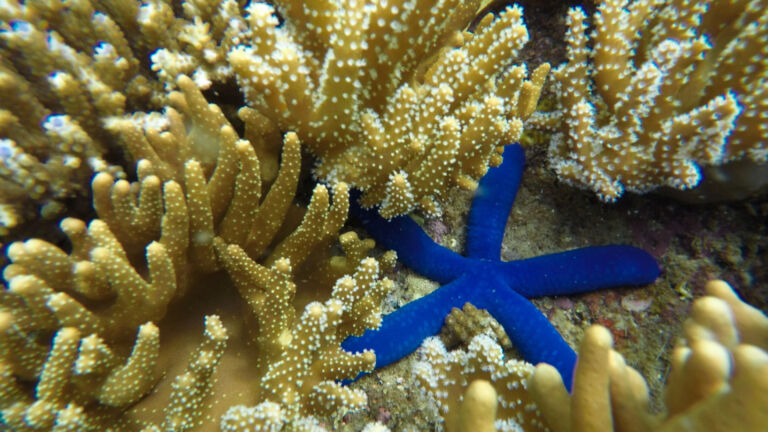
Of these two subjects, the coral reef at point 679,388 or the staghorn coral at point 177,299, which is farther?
the staghorn coral at point 177,299

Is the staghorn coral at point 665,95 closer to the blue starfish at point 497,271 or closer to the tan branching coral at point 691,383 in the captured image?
the blue starfish at point 497,271

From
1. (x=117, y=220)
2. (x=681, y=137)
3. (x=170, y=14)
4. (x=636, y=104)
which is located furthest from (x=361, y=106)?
(x=681, y=137)

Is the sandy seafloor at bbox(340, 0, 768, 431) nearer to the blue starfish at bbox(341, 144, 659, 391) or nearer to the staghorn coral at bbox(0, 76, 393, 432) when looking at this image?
the blue starfish at bbox(341, 144, 659, 391)

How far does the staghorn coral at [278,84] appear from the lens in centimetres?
185

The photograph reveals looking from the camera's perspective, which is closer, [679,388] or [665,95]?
[679,388]

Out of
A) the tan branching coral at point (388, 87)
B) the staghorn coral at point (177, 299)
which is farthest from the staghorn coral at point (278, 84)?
the staghorn coral at point (177, 299)

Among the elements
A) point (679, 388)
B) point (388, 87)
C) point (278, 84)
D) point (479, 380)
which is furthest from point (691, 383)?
point (278, 84)

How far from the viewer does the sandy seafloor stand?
2625 millimetres

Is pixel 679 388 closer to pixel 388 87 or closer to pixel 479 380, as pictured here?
pixel 479 380

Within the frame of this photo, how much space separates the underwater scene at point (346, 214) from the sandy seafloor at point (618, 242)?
0.8 inches

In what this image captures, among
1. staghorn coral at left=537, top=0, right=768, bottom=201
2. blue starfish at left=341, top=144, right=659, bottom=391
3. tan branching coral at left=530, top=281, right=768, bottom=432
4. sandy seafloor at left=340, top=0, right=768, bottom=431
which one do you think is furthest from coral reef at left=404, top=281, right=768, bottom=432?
staghorn coral at left=537, top=0, right=768, bottom=201

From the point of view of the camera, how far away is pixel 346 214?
6.96 ft

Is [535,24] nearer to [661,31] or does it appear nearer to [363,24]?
[661,31]

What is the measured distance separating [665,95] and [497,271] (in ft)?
4.56
